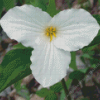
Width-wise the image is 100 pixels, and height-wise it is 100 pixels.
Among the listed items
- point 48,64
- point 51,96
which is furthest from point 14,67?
point 51,96

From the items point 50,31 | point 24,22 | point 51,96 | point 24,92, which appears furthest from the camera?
point 24,92

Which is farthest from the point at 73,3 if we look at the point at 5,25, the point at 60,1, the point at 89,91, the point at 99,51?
the point at 5,25

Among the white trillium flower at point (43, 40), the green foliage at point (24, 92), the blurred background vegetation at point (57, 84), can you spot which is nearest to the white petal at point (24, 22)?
the white trillium flower at point (43, 40)

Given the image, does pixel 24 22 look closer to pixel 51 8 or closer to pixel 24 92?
pixel 51 8

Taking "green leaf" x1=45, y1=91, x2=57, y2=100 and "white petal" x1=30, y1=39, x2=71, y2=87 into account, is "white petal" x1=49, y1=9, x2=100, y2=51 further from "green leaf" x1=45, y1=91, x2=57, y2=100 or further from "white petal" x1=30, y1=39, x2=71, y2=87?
"green leaf" x1=45, y1=91, x2=57, y2=100

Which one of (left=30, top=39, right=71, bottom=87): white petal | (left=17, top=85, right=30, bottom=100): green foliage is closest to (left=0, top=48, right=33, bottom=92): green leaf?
(left=30, top=39, right=71, bottom=87): white petal

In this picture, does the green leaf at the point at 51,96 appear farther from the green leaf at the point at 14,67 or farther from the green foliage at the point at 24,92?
the green foliage at the point at 24,92
